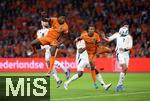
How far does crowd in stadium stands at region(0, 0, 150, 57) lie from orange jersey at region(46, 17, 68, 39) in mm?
14257

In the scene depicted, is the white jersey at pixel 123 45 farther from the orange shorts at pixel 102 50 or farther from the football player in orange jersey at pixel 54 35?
the football player in orange jersey at pixel 54 35

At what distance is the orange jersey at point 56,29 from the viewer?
22.9m

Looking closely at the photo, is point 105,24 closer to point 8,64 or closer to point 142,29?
point 142,29

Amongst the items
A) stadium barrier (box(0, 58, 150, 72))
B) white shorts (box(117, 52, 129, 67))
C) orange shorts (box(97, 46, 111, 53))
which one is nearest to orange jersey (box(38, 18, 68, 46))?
orange shorts (box(97, 46, 111, 53))

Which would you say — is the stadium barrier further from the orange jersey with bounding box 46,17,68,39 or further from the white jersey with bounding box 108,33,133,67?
the white jersey with bounding box 108,33,133,67

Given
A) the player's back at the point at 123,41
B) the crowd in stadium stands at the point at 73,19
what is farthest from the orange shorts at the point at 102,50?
the crowd in stadium stands at the point at 73,19

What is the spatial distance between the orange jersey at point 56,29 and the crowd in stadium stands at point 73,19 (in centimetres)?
1426

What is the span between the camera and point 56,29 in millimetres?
23016

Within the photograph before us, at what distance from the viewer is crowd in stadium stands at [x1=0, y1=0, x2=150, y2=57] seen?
38344mm

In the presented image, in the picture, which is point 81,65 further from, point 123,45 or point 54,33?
point 54,33

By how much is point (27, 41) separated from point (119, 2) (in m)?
7.03

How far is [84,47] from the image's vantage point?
22.5 meters

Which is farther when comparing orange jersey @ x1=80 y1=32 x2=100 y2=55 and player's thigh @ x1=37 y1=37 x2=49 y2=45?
player's thigh @ x1=37 y1=37 x2=49 y2=45

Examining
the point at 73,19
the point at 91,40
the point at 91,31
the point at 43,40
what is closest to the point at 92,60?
the point at 91,40
